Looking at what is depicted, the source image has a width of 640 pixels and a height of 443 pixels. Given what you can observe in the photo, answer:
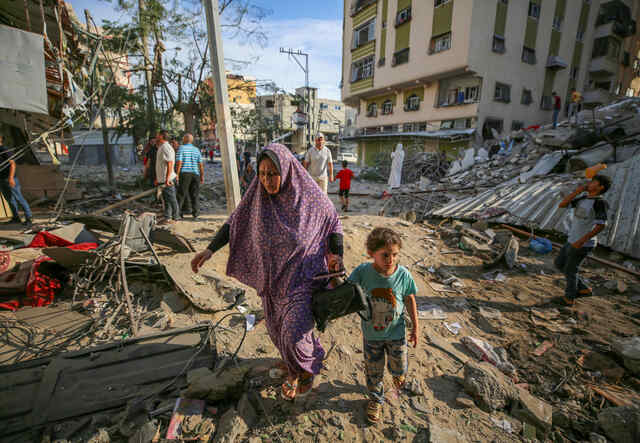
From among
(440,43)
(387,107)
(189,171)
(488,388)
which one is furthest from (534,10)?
(488,388)

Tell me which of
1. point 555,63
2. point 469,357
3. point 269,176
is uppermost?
point 555,63

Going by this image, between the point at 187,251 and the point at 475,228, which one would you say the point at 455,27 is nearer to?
the point at 475,228

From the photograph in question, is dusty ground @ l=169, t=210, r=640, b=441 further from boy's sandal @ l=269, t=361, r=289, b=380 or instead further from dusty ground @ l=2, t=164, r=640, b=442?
boy's sandal @ l=269, t=361, r=289, b=380

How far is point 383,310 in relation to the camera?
169cm

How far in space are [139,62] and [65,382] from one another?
10702 mm

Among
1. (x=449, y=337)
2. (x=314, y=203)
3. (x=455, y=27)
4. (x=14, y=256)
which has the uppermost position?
(x=455, y=27)

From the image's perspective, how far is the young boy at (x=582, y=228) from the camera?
288 cm

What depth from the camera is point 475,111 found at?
1379 cm

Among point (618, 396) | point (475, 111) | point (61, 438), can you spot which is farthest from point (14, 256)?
point (475, 111)

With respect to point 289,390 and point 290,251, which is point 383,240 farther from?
point 289,390

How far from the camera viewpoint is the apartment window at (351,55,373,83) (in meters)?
19.2

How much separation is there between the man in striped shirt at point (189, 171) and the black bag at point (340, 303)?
496 cm

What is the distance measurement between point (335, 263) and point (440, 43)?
54.8 ft

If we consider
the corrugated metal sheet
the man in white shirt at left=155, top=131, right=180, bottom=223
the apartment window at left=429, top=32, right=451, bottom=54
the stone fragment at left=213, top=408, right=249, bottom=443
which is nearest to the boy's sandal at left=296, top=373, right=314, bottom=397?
the stone fragment at left=213, top=408, right=249, bottom=443
